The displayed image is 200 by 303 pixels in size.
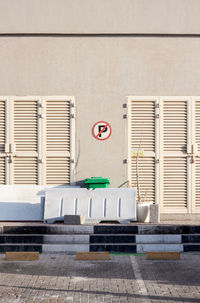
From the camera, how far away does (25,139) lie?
39.9 feet

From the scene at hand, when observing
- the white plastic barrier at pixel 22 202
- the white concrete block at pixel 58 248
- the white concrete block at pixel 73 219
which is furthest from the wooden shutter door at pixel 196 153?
the white concrete block at pixel 58 248

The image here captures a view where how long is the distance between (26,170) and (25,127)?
0.93m

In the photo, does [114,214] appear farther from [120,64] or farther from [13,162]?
[120,64]

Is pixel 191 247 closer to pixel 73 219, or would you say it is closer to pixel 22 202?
pixel 73 219

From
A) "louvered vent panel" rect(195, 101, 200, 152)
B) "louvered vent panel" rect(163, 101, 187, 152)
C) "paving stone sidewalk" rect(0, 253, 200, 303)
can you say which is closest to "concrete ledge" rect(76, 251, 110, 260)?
"paving stone sidewalk" rect(0, 253, 200, 303)

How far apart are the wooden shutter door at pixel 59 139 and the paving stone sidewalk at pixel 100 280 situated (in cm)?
322

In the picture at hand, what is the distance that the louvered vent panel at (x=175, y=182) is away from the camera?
1217 cm

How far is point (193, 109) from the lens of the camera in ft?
40.0

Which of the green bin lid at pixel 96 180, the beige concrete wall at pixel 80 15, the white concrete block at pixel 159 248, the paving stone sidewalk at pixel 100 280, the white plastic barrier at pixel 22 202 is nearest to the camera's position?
the paving stone sidewalk at pixel 100 280

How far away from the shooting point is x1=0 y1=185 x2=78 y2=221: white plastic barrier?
1145 centimetres

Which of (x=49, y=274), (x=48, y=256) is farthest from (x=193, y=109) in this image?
(x=49, y=274)

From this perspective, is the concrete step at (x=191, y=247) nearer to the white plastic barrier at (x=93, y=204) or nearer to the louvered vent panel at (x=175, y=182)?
the white plastic barrier at (x=93, y=204)

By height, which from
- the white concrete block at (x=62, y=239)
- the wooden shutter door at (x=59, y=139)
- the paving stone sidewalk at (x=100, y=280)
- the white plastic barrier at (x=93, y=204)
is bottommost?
the paving stone sidewalk at (x=100, y=280)

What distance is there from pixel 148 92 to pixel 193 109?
3.42 ft
